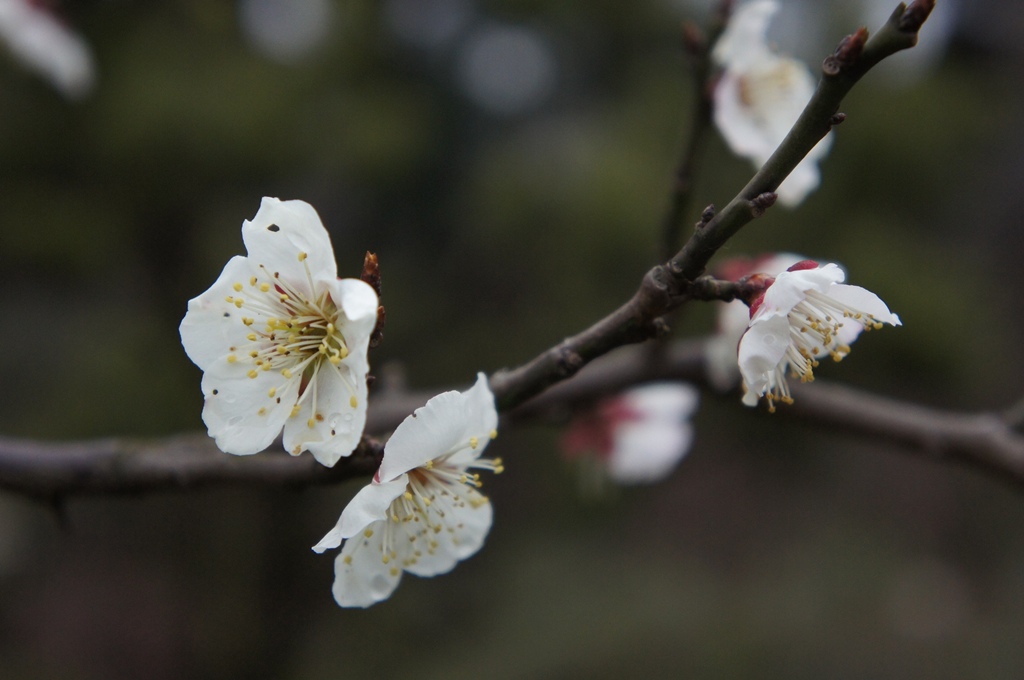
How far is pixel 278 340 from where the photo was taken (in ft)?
2.30

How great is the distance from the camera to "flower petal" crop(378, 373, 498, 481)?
1.74 feet

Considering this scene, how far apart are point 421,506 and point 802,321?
1.26 ft

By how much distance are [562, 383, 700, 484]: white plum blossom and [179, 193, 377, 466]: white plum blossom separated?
2.30ft

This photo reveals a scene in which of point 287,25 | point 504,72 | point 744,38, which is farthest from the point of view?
point 504,72

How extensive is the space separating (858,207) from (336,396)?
364 centimetres

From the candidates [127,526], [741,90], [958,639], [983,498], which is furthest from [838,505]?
[127,526]

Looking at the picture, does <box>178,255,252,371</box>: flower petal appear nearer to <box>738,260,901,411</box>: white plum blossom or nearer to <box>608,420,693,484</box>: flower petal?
<box>738,260,901,411</box>: white plum blossom

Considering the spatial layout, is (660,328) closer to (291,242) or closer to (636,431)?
(291,242)

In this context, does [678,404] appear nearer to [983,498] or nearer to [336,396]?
[336,396]

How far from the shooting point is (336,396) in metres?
0.64

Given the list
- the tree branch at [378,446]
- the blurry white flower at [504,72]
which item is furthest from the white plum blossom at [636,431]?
the blurry white flower at [504,72]

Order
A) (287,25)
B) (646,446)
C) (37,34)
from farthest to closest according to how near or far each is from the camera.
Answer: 1. (287,25)
2. (37,34)
3. (646,446)

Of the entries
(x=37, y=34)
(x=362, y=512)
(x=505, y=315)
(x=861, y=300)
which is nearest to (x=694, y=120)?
(x=861, y=300)

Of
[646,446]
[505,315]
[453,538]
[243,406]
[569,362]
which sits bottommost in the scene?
[505,315]
